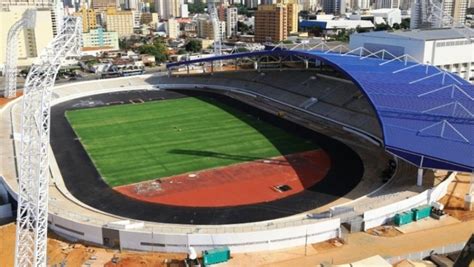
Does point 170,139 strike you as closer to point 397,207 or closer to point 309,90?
point 309,90

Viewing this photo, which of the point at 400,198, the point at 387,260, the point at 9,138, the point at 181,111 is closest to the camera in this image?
the point at 387,260

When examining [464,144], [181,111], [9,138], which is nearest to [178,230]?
[464,144]

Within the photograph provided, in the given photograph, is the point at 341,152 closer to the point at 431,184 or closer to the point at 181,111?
the point at 431,184

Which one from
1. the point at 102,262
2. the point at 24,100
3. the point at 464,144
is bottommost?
the point at 102,262

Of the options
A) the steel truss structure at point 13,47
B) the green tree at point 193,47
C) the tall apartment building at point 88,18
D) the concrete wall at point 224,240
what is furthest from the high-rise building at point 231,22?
the concrete wall at point 224,240

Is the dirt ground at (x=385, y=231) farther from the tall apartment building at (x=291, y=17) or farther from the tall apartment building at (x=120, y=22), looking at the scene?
the tall apartment building at (x=120, y=22)

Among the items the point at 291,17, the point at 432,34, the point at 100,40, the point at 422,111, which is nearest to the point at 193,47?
the point at 100,40

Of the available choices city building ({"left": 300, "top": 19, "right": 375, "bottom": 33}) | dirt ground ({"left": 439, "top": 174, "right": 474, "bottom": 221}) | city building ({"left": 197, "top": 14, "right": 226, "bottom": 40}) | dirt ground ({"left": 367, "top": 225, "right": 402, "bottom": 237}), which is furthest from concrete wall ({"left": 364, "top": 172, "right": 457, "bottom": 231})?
city building ({"left": 300, "top": 19, "right": 375, "bottom": 33})
